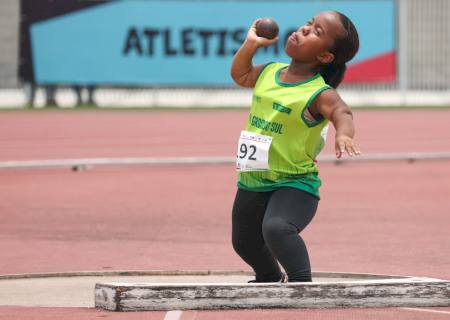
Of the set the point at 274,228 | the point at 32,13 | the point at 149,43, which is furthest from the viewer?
the point at 149,43

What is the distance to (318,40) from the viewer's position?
8047 millimetres

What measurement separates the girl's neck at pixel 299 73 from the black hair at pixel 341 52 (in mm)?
106

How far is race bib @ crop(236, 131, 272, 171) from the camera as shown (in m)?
8.00

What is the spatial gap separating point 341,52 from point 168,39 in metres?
31.9

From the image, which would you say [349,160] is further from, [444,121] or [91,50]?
[91,50]

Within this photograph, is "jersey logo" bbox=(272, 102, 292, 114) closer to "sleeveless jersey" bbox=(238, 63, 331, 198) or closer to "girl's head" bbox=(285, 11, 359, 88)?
"sleeveless jersey" bbox=(238, 63, 331, 198)

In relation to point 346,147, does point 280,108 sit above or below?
above

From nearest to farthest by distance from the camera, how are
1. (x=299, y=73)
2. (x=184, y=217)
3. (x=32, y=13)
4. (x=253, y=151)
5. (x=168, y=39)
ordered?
(x=253, y=151) < (x=299, y=73) < (x=184, y=217) < (x=32, y=13) < (x=168, y=39)

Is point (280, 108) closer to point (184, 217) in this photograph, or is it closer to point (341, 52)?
point (341, 52)

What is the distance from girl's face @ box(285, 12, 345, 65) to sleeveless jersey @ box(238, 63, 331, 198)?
0.45 feet

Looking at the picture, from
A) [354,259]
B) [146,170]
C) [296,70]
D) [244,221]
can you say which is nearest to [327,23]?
[296,70]

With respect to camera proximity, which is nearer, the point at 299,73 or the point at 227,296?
the point at 227,296

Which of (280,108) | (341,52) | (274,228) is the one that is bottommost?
(274,228)

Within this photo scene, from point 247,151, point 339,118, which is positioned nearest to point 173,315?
point 247,151
